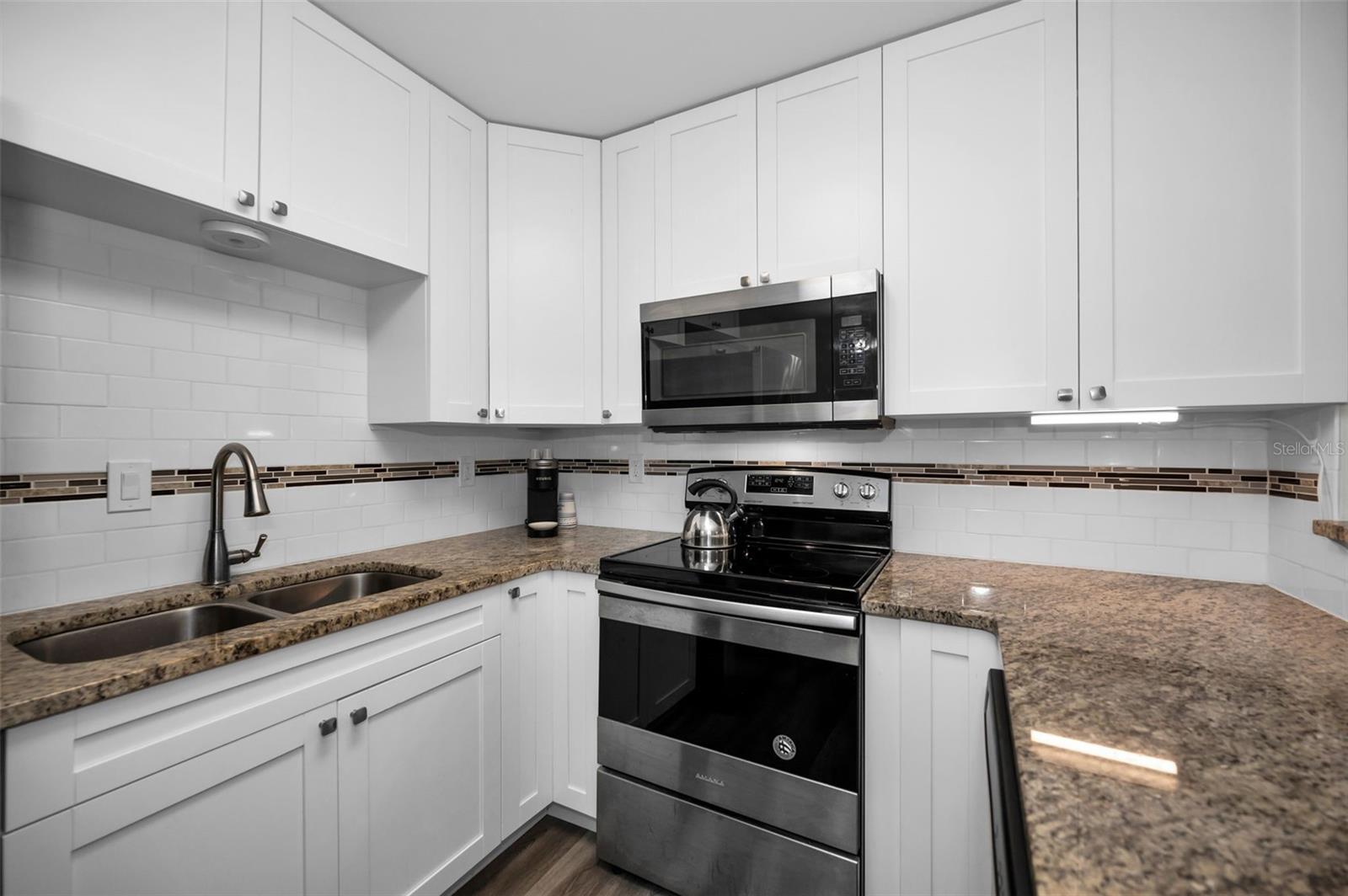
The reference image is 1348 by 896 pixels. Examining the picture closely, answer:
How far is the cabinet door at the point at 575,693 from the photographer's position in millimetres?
1845

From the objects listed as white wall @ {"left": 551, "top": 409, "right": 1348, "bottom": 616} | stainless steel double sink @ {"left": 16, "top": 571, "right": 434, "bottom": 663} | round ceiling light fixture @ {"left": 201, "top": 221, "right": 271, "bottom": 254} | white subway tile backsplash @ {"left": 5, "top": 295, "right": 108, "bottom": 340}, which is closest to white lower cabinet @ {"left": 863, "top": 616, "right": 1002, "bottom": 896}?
white wall @ {"left": 551, "top": 409, "right": 1348, "bottom": 616}

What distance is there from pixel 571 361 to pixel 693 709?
4.25 ft

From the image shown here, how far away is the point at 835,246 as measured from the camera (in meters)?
1.78

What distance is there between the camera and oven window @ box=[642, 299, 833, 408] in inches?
68.7

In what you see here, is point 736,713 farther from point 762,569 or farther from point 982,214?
point 982,214

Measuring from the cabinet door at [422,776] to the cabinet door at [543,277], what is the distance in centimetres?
90

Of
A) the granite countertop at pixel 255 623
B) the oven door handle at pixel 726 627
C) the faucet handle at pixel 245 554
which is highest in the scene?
the faucet handle at pixel 245 554

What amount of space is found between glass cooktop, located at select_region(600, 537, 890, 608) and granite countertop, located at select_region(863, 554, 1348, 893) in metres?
0.12

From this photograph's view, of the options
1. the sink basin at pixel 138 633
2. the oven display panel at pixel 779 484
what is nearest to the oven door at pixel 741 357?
the oven display panel at pixel 779 484

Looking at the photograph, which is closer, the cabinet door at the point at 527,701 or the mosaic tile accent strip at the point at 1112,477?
the mosaic tile accent strip at the point at 1112,477

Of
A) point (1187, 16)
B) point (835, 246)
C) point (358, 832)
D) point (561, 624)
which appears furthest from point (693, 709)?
point (1187, 16)

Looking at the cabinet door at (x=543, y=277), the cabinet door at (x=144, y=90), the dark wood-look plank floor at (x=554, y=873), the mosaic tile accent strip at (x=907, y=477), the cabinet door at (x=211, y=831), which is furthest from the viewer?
the cabinet door at (x=543, y=277)

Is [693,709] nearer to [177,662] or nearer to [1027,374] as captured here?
[177,662]

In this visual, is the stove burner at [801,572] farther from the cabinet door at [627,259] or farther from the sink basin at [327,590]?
the sink basin at [327,590]
